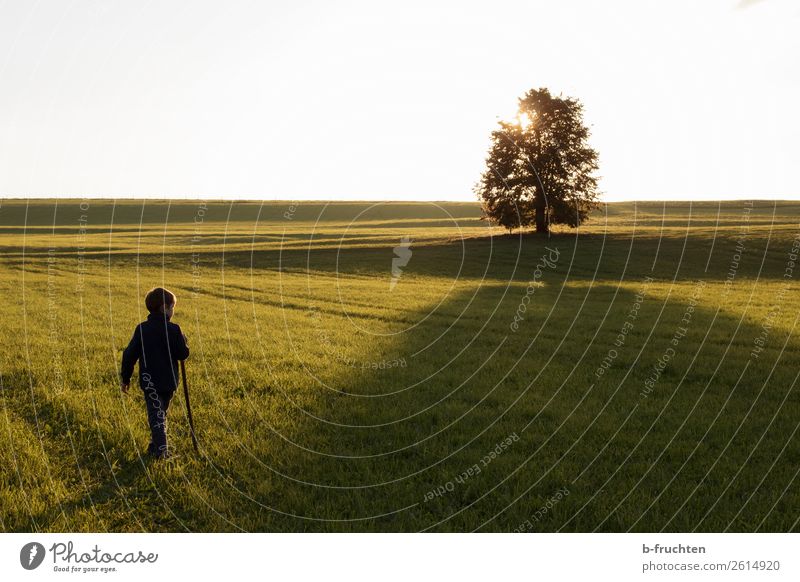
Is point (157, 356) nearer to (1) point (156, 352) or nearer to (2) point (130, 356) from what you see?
(1) point (156, 352)

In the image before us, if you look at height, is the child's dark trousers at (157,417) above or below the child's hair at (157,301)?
below

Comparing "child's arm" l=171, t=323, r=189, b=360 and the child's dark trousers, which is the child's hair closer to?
"child's arm" l=171, t=323, r=189, b=360

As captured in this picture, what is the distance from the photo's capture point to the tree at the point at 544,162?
50125 mm

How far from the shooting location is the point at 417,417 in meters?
9.53

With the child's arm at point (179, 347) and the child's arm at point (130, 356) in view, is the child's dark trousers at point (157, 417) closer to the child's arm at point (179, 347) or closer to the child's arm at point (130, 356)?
the child's arm at point (130, 356)

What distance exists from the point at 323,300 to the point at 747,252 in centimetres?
3394

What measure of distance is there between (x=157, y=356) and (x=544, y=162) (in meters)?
46.5

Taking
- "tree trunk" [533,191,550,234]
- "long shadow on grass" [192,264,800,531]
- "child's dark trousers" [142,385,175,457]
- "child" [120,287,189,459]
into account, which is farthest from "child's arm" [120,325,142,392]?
"tree trunk" [533,191,550,234]

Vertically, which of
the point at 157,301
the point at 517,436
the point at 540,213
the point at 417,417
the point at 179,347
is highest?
the point at 540,213

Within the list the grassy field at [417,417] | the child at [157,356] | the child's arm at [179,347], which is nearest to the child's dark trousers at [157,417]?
the child at [157,356]

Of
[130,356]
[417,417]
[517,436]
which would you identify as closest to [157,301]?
[130,356]

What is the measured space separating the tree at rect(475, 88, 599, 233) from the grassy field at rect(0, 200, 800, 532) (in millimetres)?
27149

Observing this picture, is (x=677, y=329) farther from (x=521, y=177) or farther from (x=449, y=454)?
(x=521, y=177)

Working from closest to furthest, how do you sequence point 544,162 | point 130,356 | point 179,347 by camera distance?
point 130,356
point 179,347
point 544,162
